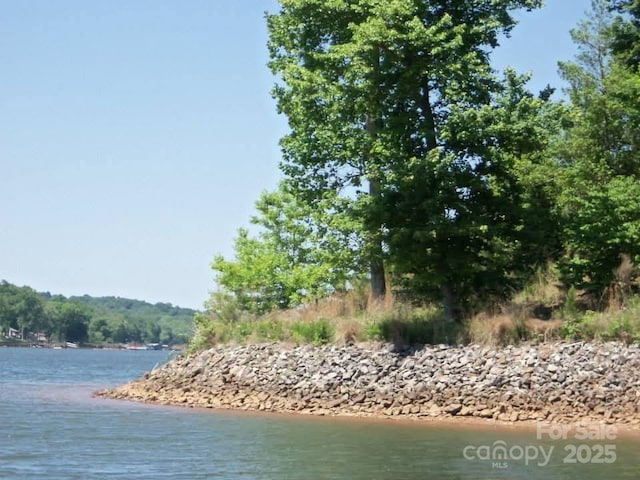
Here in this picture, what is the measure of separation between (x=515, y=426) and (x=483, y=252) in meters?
7.92

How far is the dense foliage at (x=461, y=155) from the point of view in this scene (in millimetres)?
27156

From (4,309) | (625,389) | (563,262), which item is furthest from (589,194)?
(4,309)

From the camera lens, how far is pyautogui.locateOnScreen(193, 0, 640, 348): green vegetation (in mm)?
26922

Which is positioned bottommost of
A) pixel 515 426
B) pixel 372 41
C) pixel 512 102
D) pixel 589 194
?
pixel 515 426

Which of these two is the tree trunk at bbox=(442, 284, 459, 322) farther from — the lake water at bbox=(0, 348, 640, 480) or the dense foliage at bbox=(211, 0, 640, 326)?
the lake water at bbox=(0, 348, 640, 480)

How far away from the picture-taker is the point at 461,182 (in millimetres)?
27953

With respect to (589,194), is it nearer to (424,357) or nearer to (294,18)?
(424,357)

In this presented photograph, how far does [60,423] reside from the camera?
2570 centimetres

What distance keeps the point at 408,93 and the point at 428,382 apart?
8.50 m

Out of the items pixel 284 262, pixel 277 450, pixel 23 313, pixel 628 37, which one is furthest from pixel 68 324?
pixel 277 450

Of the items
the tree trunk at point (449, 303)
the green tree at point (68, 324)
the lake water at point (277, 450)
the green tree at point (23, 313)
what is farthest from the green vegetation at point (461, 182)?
the green tree at point (68, 324)

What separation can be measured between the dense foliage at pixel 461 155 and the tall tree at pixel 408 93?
1.9 inches

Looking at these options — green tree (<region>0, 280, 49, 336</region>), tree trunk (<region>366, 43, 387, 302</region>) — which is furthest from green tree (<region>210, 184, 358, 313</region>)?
green tree (<region>0, 280, 49, 336</region>)

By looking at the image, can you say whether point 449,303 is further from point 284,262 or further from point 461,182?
point 284,262
